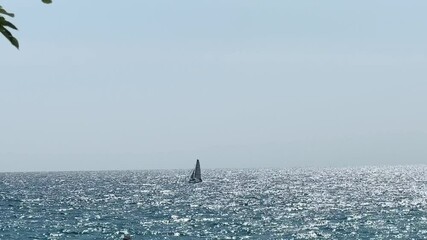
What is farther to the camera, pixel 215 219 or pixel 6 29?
pixel 215 219

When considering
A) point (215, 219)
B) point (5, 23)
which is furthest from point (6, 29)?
point (215, 219)

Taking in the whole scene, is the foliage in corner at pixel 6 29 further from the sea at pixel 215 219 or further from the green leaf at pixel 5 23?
the sea at pixel 215 219

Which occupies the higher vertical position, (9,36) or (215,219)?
(9,36)

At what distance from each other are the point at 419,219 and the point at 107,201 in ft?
214

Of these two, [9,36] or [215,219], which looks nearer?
[9,36]

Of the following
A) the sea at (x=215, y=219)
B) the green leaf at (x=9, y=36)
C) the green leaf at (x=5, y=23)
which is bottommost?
the sea at (x=215, y=219)

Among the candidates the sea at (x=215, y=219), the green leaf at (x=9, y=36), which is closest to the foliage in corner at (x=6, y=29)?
the green leaf at (x=9, y=36)

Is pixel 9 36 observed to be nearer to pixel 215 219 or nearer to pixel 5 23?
pixel 5 23

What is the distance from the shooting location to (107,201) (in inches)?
5167

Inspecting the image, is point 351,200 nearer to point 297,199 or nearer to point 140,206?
A: point 297,199

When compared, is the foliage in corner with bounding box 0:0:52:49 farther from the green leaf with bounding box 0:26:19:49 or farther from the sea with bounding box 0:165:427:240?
the sea with bounding box 0:165:427:240

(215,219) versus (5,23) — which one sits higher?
(5,23)

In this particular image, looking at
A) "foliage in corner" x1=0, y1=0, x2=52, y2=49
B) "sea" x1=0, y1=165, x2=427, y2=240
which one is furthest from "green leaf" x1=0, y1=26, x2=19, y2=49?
"sea" x1=0, y1=165, x2=427, y2=240

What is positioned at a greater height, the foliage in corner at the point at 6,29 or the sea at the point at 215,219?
the foliage in corner at the point at 6,29
